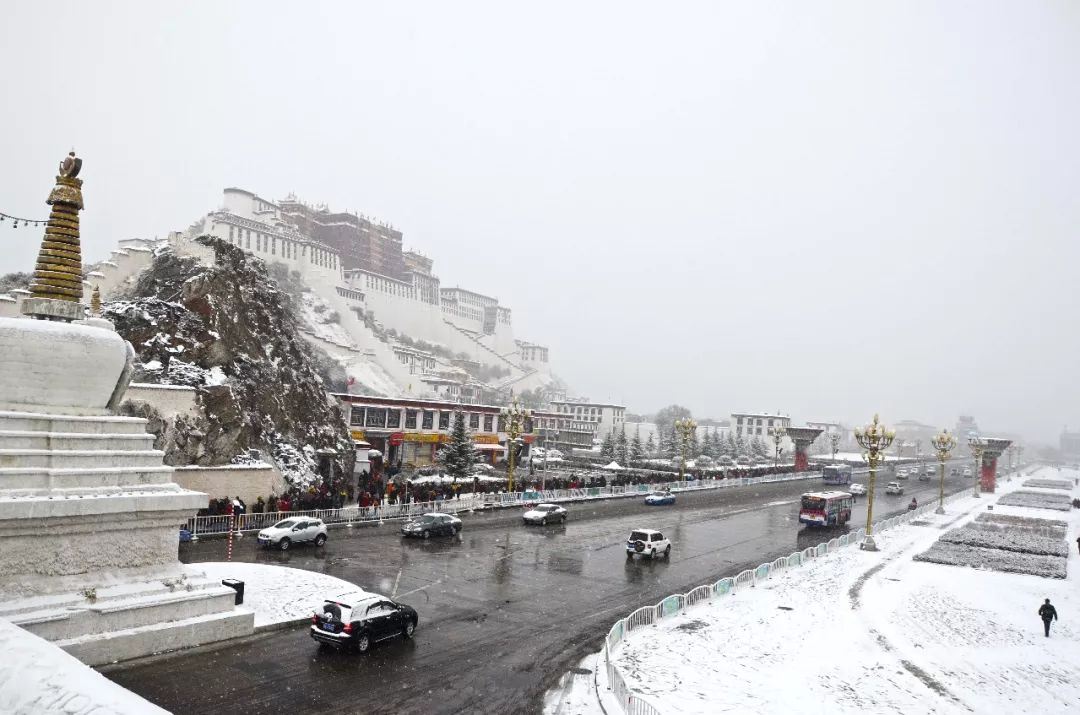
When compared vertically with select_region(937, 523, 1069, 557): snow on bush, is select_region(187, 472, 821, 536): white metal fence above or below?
above

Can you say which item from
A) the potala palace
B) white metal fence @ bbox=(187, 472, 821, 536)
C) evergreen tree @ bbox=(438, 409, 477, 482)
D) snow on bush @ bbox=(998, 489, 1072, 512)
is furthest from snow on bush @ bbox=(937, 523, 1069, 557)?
the potala palace

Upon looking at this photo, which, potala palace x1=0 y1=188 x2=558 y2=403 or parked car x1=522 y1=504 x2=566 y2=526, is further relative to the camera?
potala palace x1=0 y1=188 x2=558 y2=403

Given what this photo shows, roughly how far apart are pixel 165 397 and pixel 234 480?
15.8ft

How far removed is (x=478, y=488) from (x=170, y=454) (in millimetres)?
20246

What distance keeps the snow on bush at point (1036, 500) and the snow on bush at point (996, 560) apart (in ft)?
103

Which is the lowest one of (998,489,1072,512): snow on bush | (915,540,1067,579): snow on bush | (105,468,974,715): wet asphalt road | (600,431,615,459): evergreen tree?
(998,489,1072,512): snow on bush

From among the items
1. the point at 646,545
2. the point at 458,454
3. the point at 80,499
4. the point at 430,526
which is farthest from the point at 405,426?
the point at 80,499

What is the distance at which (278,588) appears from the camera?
64.6 ft

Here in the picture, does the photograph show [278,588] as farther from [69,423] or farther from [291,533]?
[69,423]

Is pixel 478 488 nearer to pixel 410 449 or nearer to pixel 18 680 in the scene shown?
pixel 410 449

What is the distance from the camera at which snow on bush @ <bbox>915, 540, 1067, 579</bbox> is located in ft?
99.1

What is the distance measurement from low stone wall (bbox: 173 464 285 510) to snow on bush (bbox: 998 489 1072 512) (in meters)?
59.9

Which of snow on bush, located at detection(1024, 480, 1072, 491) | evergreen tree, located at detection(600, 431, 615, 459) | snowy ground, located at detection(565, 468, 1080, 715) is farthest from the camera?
snow on bush, located at detection(1024, 480, 1072, 491)

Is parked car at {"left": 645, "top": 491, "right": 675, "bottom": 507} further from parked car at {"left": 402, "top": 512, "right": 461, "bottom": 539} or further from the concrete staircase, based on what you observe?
the concrete staircase
